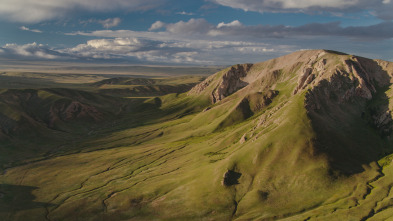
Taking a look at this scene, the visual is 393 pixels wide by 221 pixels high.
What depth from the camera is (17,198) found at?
14938 centimetres

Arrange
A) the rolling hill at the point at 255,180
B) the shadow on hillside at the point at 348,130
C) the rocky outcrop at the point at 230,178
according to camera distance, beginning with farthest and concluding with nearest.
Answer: the shadow on hillside at the point at 348,130
the rocky outcrop at the point at 230,178
the rolling hill at the point at 255,180

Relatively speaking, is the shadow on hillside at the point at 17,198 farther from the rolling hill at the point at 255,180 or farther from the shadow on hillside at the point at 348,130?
the shadow on hillside at the point at 348,130

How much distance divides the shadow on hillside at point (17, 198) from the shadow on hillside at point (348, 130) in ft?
476

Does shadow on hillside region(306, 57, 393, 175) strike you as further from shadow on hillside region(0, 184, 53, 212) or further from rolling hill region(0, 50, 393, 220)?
shadow on hillside region(0, 184, 53, 212)

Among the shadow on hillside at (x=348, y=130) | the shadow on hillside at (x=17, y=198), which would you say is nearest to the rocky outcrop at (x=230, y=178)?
the shadow on hillside at (x=348, y=130)

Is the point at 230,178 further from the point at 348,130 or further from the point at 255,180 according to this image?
the point at 348,130

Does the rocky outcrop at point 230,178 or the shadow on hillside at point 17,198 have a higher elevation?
the rocky outcrop at point 230,178

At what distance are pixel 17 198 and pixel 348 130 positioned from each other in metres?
190

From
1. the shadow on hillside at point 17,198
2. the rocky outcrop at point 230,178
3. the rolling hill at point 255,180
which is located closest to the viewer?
the rolling hill at point 255,180

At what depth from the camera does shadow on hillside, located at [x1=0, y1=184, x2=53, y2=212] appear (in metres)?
139

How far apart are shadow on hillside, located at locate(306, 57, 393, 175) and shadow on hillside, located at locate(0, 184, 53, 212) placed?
14511cm

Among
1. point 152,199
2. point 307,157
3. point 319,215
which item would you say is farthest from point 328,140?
point 152,199

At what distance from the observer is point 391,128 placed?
164125 mm

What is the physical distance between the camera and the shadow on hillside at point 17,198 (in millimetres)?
138750
